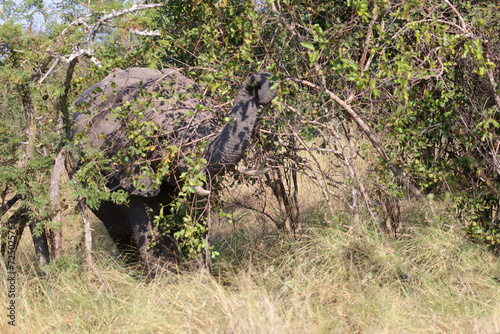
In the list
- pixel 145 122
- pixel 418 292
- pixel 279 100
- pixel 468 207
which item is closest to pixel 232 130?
pixel 279 100

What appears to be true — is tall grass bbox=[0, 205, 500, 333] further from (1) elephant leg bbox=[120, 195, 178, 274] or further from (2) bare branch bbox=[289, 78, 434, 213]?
(2) bare branch bbox=[289, 78, 434, 213]

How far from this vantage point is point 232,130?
13.8 ft

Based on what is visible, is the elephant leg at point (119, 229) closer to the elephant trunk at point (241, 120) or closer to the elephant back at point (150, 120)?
the elephant back at point (150, 120)

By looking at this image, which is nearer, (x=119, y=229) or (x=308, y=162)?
(x=308, y=162)

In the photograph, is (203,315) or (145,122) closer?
(203,315)

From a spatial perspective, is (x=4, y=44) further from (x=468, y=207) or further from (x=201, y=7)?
(x=468, y=207)

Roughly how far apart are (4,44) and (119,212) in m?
2.04

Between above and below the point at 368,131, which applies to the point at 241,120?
above

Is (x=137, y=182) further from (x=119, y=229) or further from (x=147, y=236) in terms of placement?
(x=119, y=229)

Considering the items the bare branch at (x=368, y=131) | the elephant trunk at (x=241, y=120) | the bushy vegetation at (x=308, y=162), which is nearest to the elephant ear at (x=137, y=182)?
the bushy vegetation at (x=308, y=162)

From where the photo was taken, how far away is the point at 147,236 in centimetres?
546

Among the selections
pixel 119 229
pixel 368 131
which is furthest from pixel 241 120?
pixel 119 229

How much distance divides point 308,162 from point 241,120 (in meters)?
1.78

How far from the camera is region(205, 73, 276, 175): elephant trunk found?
13.2ft
